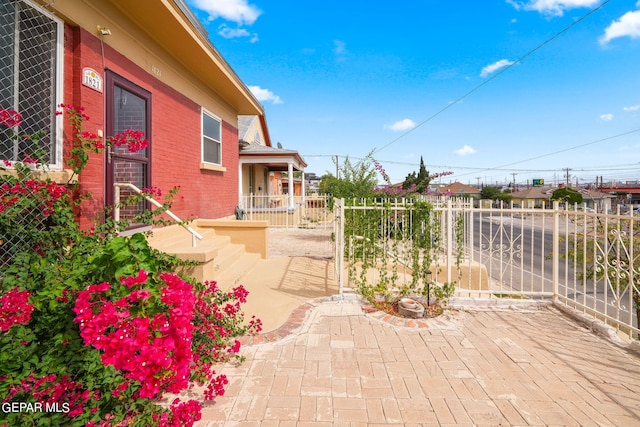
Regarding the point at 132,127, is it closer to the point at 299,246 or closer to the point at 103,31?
the point at 103,31

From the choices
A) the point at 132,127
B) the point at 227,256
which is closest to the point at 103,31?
the point at 132,127

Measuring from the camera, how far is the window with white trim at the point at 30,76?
3.35m

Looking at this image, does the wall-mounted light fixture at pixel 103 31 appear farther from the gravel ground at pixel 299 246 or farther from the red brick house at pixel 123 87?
the gravel ground at pixel 299 246

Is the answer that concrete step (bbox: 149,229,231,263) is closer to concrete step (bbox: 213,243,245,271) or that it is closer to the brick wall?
concrete step (bbox: 213,243,245,271)

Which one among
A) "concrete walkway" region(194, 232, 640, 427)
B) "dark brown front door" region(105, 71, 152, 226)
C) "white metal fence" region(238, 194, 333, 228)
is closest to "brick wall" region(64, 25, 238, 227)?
"dark brown front door" region(105, 71, 152, 226)

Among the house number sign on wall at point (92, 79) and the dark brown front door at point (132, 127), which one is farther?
the dark brown front door at point (132, 127)

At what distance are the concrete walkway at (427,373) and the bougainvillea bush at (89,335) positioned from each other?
0.51m

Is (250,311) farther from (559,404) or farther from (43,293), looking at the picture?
(559,404)

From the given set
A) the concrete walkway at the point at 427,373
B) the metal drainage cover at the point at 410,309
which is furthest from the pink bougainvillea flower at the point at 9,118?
the metal drainage cover at the point at 410,309

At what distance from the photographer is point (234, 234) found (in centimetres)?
767

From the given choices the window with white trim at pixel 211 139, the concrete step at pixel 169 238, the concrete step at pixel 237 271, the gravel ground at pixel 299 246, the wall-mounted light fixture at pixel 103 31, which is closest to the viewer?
the wall-mounted light fixture at pixel 103 31

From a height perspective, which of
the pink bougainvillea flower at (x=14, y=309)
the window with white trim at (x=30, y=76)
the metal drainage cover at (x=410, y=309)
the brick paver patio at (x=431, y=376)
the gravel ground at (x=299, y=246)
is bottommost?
the brick paver patio at (x=431, y=376)

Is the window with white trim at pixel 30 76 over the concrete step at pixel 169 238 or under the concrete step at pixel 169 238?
over

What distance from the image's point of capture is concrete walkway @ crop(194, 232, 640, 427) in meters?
2.47
